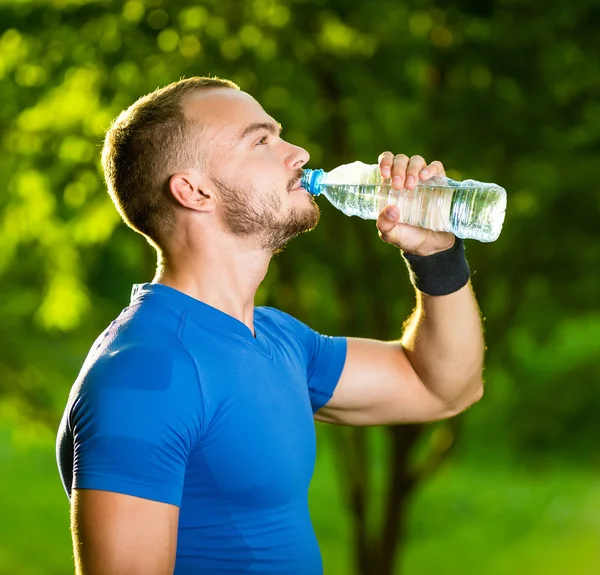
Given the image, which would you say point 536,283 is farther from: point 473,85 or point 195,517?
point 195,517

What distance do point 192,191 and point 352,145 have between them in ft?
9.15

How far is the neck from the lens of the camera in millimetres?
2027

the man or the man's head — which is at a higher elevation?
the man's head

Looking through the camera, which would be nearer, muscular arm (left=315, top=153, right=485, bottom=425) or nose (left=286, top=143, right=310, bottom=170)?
nose (left=286, top=143, right=310, bottom=170)

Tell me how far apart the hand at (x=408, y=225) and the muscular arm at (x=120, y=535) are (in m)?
0.90

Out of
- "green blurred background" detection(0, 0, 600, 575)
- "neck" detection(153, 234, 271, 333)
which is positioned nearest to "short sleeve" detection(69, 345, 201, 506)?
"neck" detection(153, 234, 271, 333)

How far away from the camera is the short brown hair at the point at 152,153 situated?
204 centimetres

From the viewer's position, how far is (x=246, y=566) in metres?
1.83

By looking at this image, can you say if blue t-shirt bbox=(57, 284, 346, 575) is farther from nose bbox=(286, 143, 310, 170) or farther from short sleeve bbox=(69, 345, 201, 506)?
nose bbox=(286, 143, 310, 170)

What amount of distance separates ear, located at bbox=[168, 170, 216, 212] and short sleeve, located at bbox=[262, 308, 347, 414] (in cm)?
42

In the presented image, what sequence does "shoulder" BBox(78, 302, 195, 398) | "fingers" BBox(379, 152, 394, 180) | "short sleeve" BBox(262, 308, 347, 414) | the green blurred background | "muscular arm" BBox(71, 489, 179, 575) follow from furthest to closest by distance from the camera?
the green blurred background
"short sleeve" BBox(262, 308, 347, 414)
"fingers" BBox(379, 152, 394, 180)
"shoulder" BBox(78, 302, 195, 398)
"muscular arm" BBox(71, 489, 179, 575)

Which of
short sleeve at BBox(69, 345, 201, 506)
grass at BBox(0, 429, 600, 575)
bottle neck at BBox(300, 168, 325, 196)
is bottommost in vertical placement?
grass at BBox(0, 429, 600, 575)

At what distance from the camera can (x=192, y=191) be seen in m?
2.01

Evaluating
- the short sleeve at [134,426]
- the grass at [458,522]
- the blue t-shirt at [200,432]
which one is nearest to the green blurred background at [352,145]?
the blue t-shirt at [200,432]
